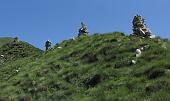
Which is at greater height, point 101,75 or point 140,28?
point 140,28

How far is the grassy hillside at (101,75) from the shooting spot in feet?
83.3

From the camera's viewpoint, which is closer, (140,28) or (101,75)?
(101,75)

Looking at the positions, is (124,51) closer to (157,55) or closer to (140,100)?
(157,55)

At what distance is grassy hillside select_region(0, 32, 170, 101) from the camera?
83.3 feet

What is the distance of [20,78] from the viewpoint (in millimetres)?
36438

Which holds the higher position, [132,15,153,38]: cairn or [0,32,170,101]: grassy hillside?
[132,15,153,38]: cairn

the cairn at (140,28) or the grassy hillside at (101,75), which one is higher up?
the cairn at (140,28)

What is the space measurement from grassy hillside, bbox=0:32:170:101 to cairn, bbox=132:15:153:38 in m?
1.35

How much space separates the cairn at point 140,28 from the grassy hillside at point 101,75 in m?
1.35

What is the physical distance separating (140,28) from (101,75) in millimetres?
10319

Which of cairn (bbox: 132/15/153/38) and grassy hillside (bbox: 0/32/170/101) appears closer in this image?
grassy hillside (bbox: 0/32/170/101)

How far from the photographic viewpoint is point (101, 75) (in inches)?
1174

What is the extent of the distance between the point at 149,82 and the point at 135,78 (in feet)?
5.45

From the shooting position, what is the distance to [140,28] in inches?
1524
